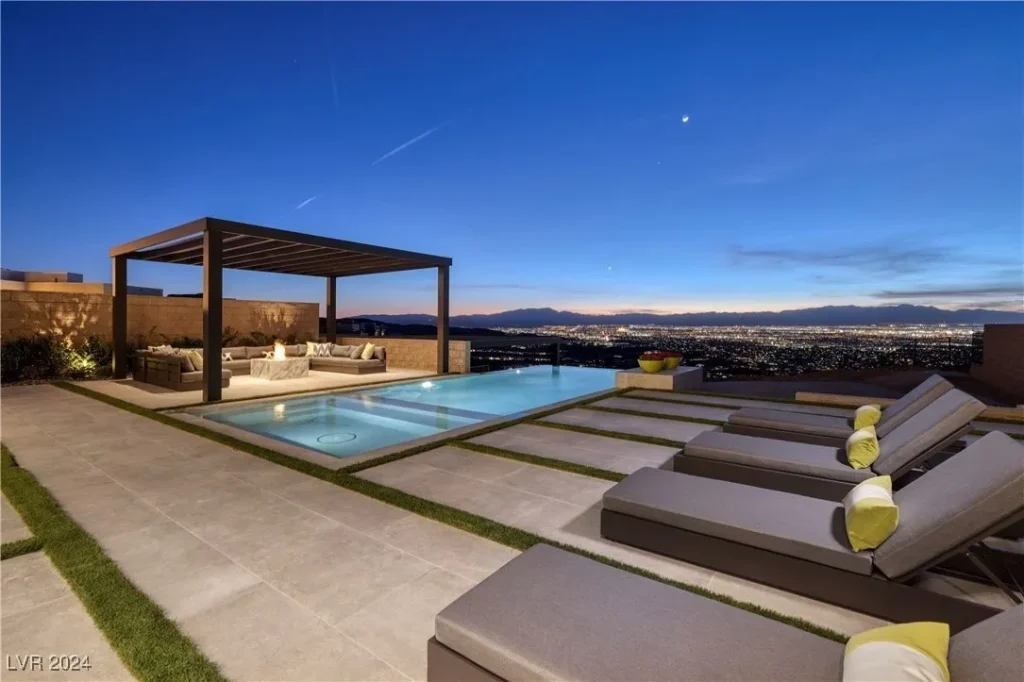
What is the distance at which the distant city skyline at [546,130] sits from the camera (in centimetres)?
902

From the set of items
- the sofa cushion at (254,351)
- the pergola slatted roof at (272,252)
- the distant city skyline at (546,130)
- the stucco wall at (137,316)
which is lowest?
the sofa cushion at (254,351)

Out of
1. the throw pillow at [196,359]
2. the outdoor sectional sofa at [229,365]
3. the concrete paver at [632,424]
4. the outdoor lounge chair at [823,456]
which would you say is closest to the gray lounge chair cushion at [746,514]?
the outdoor lounge chair at [823,456]

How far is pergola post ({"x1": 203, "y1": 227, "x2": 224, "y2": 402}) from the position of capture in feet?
26.3

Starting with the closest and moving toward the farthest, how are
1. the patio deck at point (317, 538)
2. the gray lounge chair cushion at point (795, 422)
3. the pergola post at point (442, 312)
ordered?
the patio deck at point (317, 538) → the gray lounge chair cushion at point (795, 422) → the pergola post at point (442, 312)

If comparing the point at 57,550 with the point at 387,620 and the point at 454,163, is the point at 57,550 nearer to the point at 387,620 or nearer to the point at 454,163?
→ the point at 387,620

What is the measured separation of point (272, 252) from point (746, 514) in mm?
10903

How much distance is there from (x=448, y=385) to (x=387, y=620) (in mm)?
9160

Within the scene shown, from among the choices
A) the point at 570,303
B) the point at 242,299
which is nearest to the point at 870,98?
the point at 242,299

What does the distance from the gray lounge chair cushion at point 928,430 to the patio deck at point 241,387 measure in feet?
30.4

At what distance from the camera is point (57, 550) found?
9.32ft

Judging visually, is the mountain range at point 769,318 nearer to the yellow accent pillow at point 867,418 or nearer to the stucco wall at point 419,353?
the stucco wall at point 419,353

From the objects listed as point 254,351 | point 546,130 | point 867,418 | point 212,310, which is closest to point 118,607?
point 867,418

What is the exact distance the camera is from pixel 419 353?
13.6m

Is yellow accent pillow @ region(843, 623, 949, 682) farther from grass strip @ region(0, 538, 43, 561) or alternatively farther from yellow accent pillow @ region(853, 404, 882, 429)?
grass strip @ region(0, 538, 43, 561)
